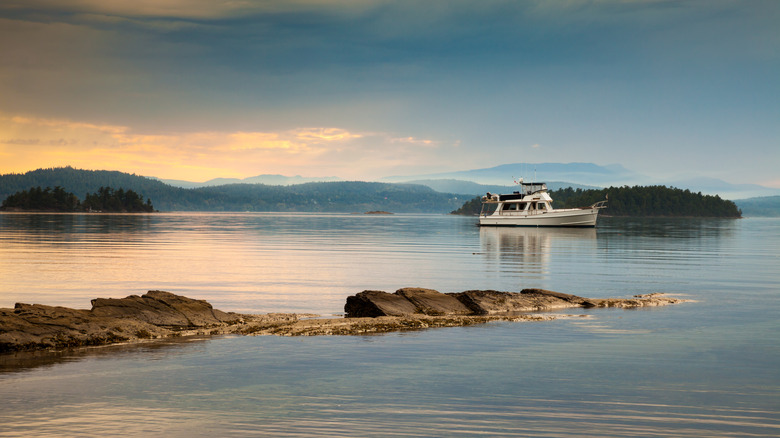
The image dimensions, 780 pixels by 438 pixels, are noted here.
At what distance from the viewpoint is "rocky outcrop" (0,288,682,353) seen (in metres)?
17.2

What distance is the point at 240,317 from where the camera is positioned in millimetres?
21500

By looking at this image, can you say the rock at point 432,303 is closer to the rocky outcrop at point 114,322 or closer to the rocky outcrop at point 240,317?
the rocky outcrop at point 240,317

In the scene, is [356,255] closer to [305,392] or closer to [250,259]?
[250,259]

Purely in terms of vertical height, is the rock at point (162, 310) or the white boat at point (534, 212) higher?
the white boat at point (534, 212)

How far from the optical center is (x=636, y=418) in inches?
454

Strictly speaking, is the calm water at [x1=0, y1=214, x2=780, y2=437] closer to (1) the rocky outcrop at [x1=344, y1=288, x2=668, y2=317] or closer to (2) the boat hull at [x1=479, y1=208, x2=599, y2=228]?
(1) the rocky outcrop at [x1=344, y1=288, x2=668, y2=317]

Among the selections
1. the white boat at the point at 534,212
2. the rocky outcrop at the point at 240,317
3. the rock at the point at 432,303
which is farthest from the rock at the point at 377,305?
the white boat at the point at 534,212

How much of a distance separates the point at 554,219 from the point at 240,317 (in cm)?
11490

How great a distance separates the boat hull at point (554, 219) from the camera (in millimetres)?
126562

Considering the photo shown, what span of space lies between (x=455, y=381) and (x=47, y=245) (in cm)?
5385

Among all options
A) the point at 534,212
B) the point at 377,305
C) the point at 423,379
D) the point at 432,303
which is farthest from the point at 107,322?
the point at 534,212

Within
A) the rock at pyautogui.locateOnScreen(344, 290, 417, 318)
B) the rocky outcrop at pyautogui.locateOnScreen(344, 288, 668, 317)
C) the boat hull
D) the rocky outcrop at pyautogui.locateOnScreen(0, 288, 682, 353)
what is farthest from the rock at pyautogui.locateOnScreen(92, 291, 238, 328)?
the boat hull

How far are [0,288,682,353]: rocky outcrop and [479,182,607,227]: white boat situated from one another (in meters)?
103

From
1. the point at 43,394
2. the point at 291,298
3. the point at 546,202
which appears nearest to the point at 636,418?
the point at 43,394
